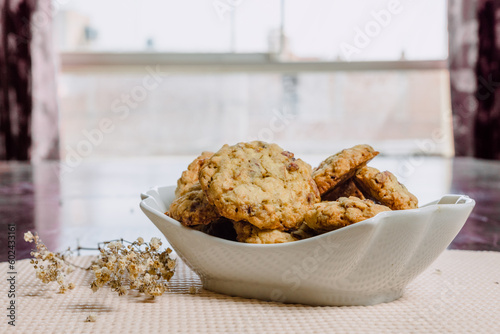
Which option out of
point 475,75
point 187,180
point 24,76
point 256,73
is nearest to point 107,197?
point 187,180

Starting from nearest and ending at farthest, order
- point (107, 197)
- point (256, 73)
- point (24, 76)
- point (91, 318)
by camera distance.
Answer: point (91, 318), point (107, 197), point (24, 76), point (256, 73)

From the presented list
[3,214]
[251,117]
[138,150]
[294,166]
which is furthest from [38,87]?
[294,166]

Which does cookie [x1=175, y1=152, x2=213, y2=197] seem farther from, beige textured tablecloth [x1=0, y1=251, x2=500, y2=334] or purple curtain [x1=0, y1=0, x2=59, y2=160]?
purple curtain [x1=0, y1=0, x2=59, y2=160]

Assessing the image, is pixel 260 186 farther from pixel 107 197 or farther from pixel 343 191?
pixel 107 197

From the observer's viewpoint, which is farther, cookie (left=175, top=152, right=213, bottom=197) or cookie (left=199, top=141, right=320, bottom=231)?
cookie (left=175, top=152, right=213, bottom=197)

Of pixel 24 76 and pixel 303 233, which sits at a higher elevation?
pixel 24 76

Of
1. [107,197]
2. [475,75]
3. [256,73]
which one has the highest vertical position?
[256,73]

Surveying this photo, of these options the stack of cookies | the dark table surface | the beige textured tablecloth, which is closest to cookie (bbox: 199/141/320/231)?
the stack of cookies
